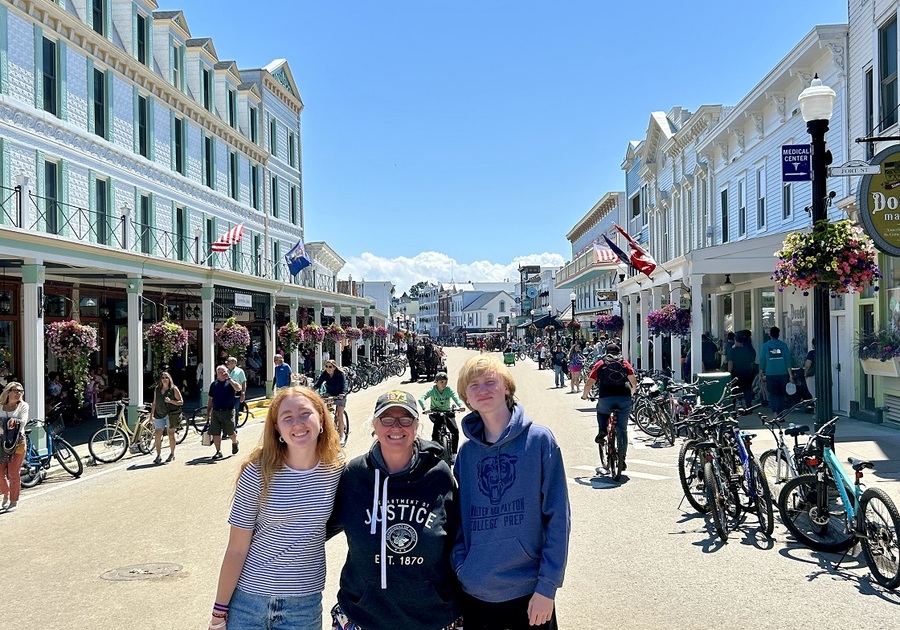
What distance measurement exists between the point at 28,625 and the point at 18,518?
4381mm

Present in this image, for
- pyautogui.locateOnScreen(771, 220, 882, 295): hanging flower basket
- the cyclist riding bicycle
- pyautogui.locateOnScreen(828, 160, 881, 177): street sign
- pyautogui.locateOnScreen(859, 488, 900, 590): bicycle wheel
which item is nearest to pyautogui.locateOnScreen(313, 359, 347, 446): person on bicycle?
the cyclist riding bicycle

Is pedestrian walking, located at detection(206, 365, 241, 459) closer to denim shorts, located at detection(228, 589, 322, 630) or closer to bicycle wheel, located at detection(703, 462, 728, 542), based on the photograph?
bicycle wheel, located at detection(703, 462, 728, 542)

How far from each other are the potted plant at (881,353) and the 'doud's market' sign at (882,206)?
369 cm

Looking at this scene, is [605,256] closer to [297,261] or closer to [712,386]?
[297,261]

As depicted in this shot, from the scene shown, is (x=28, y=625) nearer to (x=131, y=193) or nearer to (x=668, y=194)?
(x=131, y=193)

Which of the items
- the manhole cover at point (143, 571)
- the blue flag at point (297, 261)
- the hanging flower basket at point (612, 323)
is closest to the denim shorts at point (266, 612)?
the manhole cover at point (143, 571)

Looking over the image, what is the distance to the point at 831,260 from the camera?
8633 millimetres

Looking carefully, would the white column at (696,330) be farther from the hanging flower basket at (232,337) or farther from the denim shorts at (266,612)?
the denim shorts at (266,612)

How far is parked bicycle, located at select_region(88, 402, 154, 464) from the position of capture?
14.1 meters

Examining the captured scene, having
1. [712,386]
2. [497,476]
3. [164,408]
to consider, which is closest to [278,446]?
[497,476]

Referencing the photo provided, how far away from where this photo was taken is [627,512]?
29.6 ft

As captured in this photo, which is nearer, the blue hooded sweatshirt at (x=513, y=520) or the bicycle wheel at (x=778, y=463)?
the blue hooded sweatshirt at (x=513, y=520)

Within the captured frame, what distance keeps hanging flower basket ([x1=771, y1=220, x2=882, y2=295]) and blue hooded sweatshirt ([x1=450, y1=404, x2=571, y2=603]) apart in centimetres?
656

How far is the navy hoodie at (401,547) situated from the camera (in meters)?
3.10
